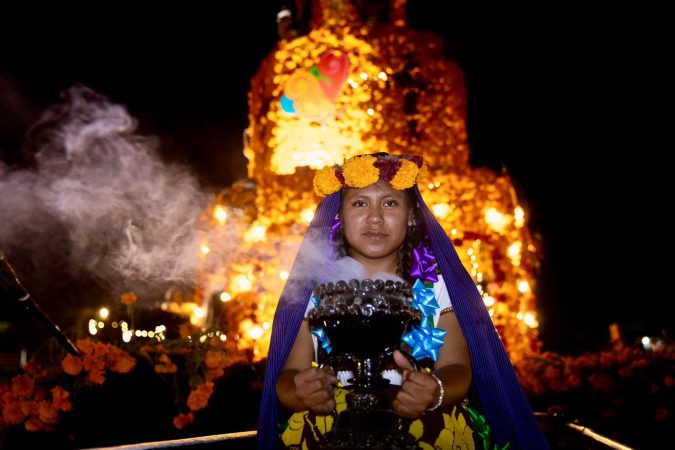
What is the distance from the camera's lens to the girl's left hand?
162 centimetres

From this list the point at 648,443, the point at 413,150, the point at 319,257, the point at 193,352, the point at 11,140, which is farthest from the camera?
the point at 413,150

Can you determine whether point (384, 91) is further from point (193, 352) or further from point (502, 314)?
point (193, 352)

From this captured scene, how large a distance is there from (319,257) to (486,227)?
7.23 metres

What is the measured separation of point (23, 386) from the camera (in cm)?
328

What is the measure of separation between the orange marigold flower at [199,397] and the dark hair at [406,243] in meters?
2.33

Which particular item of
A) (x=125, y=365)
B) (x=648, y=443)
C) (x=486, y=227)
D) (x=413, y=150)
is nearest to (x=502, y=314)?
(x=486, y=227)

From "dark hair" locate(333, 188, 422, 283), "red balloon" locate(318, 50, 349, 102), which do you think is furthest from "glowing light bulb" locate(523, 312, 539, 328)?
"dark hair" locate(333, 188, 422, 283)

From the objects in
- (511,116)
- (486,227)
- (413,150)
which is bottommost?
(486,227)

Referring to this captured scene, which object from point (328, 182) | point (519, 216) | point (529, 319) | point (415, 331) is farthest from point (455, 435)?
point (529, 319)

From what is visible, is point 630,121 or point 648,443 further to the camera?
point 630,121

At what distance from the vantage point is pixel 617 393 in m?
5.38

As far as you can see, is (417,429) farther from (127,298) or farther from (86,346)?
(127,298)

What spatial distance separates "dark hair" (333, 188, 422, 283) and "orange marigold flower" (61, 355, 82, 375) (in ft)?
7.49

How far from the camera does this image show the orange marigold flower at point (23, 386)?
10.6ft
